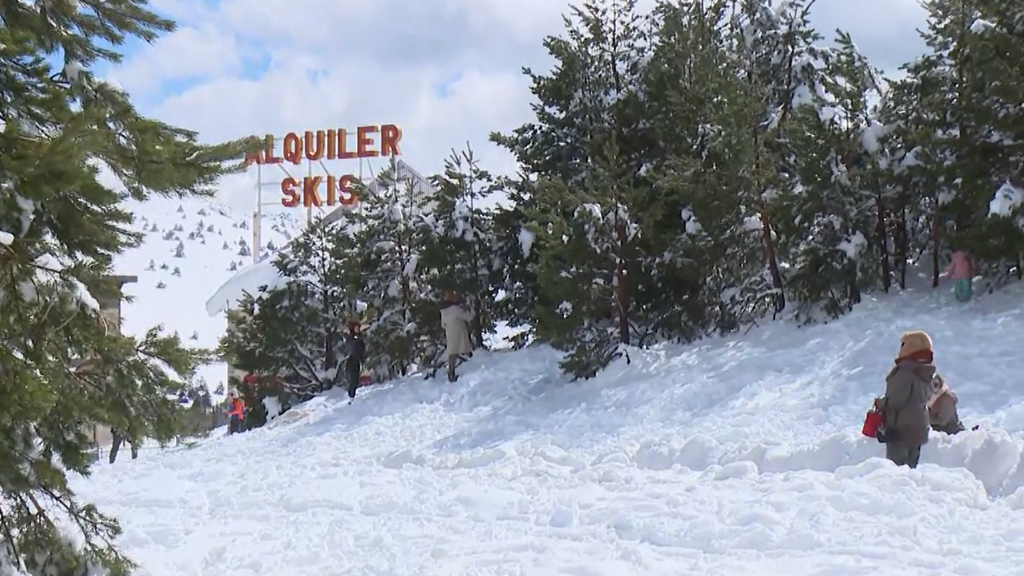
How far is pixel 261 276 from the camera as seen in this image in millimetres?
31000

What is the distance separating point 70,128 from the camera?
182 inches

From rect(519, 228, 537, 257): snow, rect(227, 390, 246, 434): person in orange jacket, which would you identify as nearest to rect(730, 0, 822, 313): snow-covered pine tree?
rect(519, 228, 537, 257): snow

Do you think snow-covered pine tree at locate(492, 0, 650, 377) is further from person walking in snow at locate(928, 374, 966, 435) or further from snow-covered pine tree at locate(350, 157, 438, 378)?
person walking in snow at locate(928, 374, 966, 435)

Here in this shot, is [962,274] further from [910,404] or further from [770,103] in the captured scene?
[910,404]

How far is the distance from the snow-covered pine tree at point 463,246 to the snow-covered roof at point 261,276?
184 cm

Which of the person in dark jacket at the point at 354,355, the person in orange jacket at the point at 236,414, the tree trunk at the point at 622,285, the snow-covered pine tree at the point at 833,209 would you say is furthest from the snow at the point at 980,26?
the person in orange jacket at the point at 236,414

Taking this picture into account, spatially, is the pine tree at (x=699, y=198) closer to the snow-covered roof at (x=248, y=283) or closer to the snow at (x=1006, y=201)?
the snow at (x=1006, y=201)

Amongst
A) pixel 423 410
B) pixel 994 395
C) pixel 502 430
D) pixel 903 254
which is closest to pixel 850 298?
pixel 903 254

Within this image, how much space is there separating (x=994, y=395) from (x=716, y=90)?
7804mm

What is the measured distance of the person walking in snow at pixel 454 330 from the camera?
19.0 m

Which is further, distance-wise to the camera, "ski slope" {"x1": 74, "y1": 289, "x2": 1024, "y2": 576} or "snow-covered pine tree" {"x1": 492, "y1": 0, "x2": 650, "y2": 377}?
"snow-covered pine tree" {"x1": 492, "y1": 0, "x2": 650, "y2": 377}

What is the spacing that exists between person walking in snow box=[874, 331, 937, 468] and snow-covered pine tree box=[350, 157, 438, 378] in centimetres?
1336

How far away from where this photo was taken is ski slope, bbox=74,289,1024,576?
7.12 m

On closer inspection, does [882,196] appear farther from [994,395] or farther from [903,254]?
[994,395]
